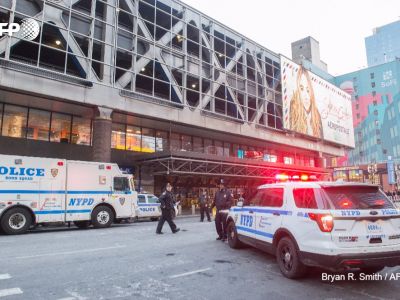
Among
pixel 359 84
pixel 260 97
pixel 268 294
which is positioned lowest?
pixel 268 294

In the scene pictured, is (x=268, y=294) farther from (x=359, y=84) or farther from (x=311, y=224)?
(x=359, y=84)

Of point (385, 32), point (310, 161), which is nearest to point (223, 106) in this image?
point (310, 161)

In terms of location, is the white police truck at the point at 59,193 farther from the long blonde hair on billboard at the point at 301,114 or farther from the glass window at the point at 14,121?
the long blonde hair on billboard at the point at 301,114

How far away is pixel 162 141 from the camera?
30.2 m

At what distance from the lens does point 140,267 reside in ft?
21.5

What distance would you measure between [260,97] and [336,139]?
61.3 feet

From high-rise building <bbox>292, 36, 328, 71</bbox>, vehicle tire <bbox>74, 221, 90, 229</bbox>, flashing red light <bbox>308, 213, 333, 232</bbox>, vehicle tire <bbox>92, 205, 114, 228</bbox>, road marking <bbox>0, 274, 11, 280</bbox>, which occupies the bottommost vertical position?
road marking <bbox>0, 274, 11, 280</bbox>

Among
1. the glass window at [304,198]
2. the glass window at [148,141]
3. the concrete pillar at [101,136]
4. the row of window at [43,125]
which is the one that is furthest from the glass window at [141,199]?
the glass window at [304,198]

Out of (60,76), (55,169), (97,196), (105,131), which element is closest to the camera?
(55,169)

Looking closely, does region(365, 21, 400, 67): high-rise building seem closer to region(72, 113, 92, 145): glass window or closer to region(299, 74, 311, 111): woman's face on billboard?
region(299, 74, 311, 111): woman's face on billboard

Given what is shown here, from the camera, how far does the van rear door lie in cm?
502

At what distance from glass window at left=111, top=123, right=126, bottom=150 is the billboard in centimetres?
2089

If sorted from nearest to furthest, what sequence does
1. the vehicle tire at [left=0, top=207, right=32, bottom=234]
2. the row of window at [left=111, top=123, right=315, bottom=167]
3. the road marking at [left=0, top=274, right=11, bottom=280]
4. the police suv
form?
the police suv
the road marking at [left=0, top=274, right=11, bottom=280]
the vehicle tire at [left=0, top=207, right=32, bottom=234]
the row of window at [left=111, top=123, right=315, bottom=167]

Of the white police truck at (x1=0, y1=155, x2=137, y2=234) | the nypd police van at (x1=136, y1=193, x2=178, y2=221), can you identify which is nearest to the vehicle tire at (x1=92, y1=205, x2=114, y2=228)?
the white police truck at (x1=0, y1=155, x2=137, y2=234)
